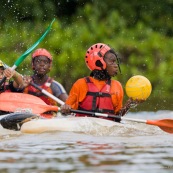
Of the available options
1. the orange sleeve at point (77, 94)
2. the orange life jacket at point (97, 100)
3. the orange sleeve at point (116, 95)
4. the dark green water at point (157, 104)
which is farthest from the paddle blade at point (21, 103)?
the dark green water at point (157, 104)

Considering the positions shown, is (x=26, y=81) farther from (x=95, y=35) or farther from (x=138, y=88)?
(x=95, y=35)

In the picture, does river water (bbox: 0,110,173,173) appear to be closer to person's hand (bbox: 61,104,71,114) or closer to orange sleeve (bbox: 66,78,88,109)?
person's hand (bbox: 61,104,71,114)

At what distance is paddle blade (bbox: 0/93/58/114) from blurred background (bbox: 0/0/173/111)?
5.56 metres

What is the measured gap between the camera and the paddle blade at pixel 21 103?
9727 mm

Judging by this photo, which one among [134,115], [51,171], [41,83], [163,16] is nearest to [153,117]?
[134,115]

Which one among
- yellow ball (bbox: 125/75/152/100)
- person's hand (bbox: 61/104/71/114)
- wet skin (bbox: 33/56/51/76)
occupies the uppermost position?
wet skin (bbox: 33/56/51/76)

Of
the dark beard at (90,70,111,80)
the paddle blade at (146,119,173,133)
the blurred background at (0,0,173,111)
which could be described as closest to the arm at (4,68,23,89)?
the dark beard at (90,70,111,80)

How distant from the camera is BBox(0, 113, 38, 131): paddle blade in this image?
901 cm

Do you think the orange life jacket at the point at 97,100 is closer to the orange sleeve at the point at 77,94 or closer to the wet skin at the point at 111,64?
the orange sleeve at the point at 77,94

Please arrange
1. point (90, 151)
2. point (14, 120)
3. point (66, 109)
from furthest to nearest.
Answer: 1. point (66, 109)
2. point (14, 120)
3. point (90, 151)

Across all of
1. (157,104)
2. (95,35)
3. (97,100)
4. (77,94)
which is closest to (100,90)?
(97,100)

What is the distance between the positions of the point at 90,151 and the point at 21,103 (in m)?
2.68

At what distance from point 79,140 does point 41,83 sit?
83.5 inches

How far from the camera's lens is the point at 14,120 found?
901cm
